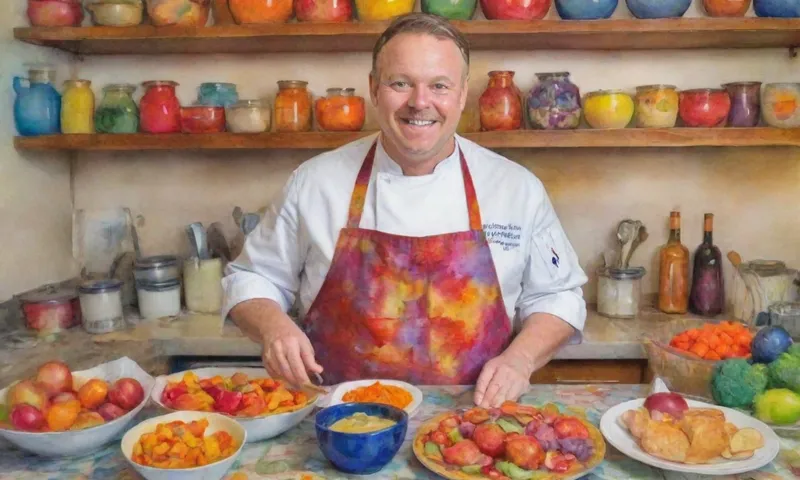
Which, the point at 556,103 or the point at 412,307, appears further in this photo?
the point at 556,103

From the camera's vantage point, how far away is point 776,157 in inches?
105

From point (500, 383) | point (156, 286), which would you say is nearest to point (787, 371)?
point (500, 383)

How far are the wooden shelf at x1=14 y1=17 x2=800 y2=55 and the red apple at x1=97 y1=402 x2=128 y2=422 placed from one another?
1430 millimetres

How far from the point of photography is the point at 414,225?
1755mm

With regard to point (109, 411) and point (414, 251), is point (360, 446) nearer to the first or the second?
point (109, 411)

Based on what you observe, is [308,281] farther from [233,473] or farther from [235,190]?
[235,190]

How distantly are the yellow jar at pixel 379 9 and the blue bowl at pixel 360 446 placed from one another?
1492mm

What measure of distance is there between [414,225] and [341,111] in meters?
0.79

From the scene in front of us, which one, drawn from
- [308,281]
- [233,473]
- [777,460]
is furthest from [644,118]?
[233,473]

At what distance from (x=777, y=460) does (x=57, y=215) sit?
242cm

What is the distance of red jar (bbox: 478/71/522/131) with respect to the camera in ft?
7.88

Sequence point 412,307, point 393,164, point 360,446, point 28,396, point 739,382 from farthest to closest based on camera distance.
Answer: point 393,164 < point 412,307 < point 739,382 < point 28,396 < point 360,446

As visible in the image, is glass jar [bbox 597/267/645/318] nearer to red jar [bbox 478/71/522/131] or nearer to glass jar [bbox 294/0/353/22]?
red jar [bbox 478/71/522/131]

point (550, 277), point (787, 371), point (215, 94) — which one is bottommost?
point (787, 371)
